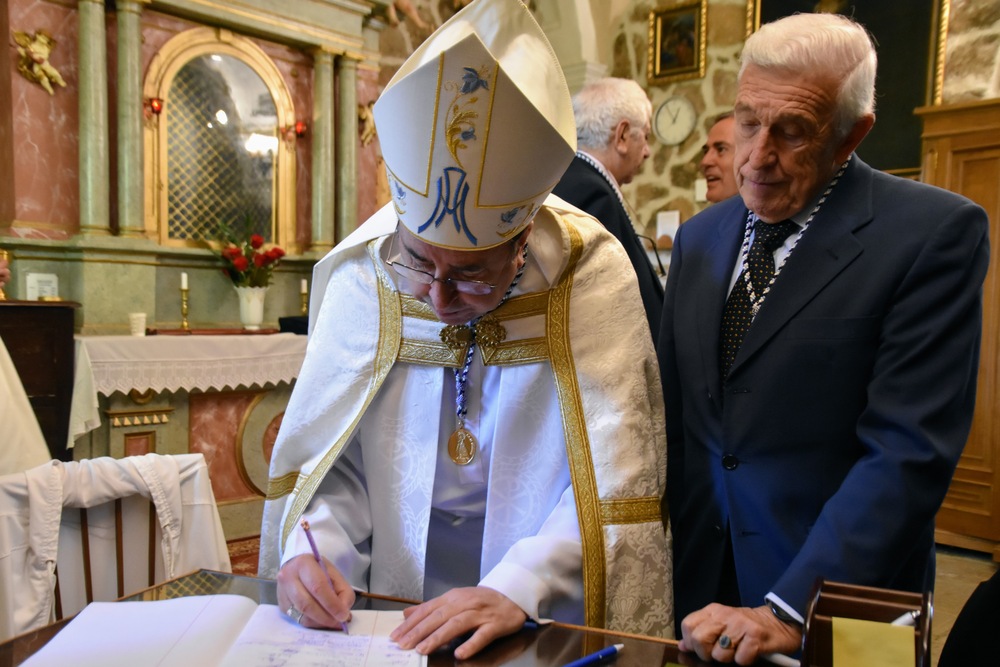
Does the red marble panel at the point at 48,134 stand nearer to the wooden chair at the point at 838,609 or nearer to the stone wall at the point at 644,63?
the stone wall at the point at 644,63

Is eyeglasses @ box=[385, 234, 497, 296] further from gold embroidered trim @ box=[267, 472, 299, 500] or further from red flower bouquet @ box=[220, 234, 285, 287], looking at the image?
red flower bouquet @ box=[220, 234, 285, 287]

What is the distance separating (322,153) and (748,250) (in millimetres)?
4667

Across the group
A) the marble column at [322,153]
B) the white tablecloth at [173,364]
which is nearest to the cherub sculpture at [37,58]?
the white tablecloth at [173,364]

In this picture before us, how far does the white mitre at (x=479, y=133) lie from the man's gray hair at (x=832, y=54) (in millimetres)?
403

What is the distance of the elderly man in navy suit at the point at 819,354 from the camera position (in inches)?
54.7

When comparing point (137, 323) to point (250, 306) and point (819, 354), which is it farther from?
point (819, 354)

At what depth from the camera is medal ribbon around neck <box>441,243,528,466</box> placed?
1.68 meters

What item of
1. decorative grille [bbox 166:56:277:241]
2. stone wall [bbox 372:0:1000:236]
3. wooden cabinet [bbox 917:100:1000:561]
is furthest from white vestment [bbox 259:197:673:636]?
stone wall [bbox 372:0:1000:236]

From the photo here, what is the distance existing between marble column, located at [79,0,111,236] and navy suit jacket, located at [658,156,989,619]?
4.19 m

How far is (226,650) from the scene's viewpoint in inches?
45.4

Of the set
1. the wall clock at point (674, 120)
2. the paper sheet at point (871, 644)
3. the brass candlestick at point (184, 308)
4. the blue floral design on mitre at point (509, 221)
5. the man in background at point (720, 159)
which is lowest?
the paper sheet at point (871, 644)

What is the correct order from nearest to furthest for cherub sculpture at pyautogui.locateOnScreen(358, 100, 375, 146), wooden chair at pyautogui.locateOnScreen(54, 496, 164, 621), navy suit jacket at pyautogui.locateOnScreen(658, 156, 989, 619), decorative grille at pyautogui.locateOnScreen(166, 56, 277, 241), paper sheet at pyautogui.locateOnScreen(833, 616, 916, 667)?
1. paper sheet at pyautogui.locateOnScreen(833, 616, 916, 667)
2. navy suit jacket at pyautogui.locateOnScreen(658, 156, 989, 619)
3. wooden chair at pyautogui.locateOnScreen(54, 496, 164, 621)
4. decorative grille at pyautogui.locateOnScreen(166, 56, 277, 241)
5. cherub sculpture at pyautogui.locateOnScreen(358, 100, 375, 146)

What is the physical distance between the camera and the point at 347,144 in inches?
237

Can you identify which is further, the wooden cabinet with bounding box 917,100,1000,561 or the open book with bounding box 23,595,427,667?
the wooden cabinet with bounding box 917,100,1000,561
